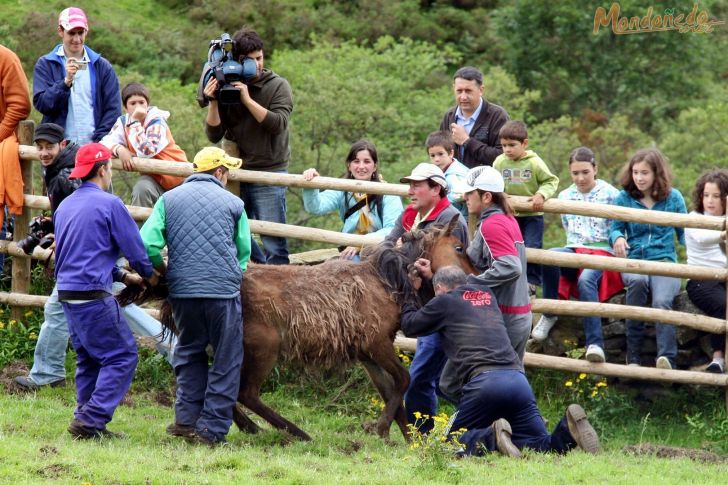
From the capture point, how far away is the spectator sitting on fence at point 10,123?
9.89 meters

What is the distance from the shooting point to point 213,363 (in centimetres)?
759

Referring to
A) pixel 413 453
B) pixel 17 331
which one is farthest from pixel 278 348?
pixel 17 331

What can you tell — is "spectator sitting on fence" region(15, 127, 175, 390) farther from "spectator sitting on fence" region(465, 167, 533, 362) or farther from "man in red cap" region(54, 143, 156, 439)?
"spectator sitting on fence" region(465, 167, 533, 362)

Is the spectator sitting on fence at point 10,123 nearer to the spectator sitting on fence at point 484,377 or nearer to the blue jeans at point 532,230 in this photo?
the spectator sitting on fence at point 484,377

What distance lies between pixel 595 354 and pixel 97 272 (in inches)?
168

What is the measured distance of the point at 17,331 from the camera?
10.1 metres

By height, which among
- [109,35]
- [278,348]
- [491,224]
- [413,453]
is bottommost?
[413,453]

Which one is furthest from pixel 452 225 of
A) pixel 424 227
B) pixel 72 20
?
pixel 72 20

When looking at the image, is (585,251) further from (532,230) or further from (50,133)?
(50,133)

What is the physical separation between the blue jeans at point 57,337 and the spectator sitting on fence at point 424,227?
2.04 meters

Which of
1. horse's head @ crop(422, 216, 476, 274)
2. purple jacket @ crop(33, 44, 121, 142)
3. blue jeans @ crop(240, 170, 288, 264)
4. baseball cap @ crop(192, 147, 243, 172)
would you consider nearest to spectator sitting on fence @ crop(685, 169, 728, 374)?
horse's head @ crop(422, 216, 476, 274)

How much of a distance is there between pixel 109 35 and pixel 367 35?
24.6 ft

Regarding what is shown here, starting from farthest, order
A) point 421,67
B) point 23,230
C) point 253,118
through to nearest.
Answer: point 421,67, point 23,230, point 253,118

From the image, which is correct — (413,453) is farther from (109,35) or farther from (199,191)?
(109,35)
